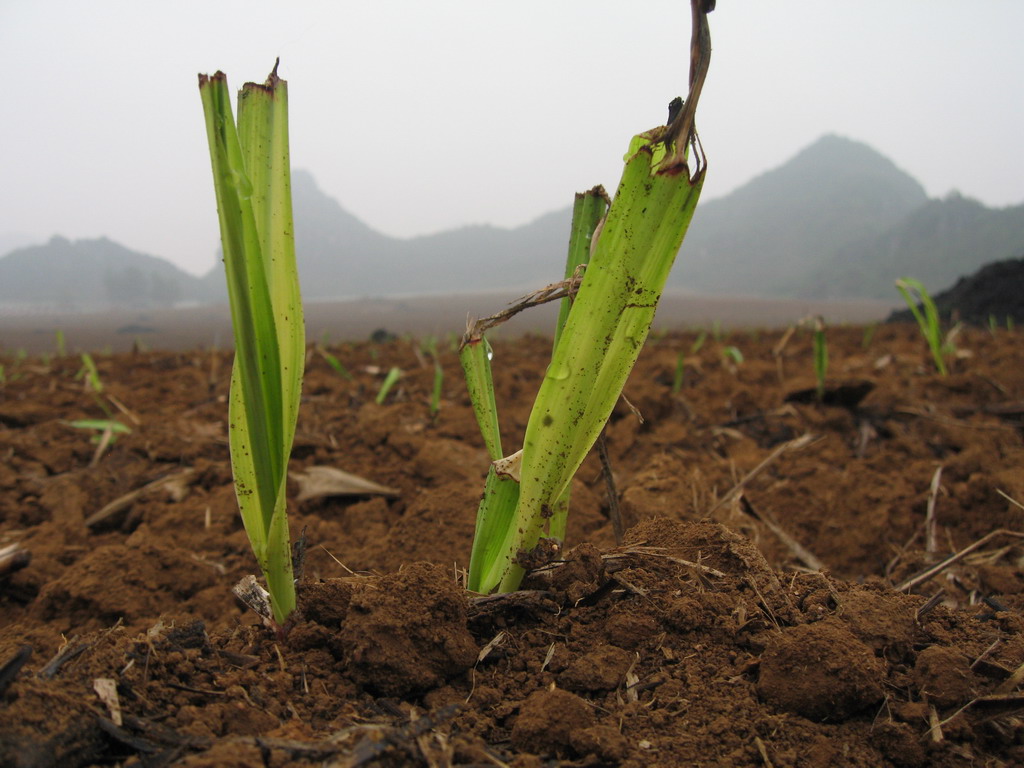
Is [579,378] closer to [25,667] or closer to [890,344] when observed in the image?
[25,667]

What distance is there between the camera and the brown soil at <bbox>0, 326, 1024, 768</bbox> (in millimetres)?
587

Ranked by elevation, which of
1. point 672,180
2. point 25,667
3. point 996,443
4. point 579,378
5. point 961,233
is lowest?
point 996,443

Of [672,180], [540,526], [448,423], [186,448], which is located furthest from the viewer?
[448,423]

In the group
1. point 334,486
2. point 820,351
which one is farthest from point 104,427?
point 820,351

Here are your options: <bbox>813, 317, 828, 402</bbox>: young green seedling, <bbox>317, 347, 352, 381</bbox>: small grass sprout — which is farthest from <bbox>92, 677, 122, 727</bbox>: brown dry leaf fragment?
<bbox>813, 317, 828, 402</bbox>: young green seedling

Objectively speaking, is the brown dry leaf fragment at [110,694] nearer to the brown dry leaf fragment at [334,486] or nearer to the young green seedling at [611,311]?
the young green seedling at [611,311]

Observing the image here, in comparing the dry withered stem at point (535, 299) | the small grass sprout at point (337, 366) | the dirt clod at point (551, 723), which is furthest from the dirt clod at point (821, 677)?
the small grass sprout at point (337, 366)

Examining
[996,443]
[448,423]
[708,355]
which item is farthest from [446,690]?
[708,355]

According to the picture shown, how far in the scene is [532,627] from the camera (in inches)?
30.3

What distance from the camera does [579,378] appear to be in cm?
70

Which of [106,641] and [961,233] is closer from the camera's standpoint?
[106,641]

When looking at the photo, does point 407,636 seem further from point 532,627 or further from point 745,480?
point 745,480

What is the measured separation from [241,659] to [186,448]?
1429mm

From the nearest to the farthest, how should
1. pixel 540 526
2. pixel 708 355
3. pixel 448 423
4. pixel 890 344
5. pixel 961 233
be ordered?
pixel 540 526
pixel 448 423
pixel 708 355
pixel 890 344
pixel 961 233
